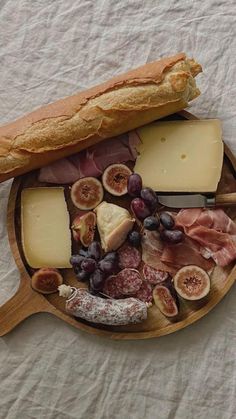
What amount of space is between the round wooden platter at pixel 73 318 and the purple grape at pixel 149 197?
0.26 metres

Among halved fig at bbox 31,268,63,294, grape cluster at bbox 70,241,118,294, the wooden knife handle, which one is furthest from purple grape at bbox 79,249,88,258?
the wooden knife handle

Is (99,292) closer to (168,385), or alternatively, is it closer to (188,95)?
(168,385)

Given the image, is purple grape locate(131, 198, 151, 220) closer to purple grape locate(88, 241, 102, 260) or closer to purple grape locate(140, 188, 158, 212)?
purple grape locate(140, 188, 158, 212)

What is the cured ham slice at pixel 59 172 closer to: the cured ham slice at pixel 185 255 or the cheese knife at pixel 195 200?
the cheese knife at pixel 195 200

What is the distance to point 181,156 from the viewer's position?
2344mm

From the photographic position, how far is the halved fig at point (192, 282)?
2250mm

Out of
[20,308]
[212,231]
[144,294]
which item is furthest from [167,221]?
[20,308]

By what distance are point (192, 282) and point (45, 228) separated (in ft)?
1.79

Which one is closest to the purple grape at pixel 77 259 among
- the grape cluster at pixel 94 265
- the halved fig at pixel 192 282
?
the grape cluster at pixel 94 265

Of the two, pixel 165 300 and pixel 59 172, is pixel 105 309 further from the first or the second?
pixel 59 172

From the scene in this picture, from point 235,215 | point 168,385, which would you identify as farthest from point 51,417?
point 235,215

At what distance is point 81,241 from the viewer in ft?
7.59

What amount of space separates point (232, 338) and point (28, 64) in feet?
4.14

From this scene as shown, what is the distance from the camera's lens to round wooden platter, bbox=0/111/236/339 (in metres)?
2.26
